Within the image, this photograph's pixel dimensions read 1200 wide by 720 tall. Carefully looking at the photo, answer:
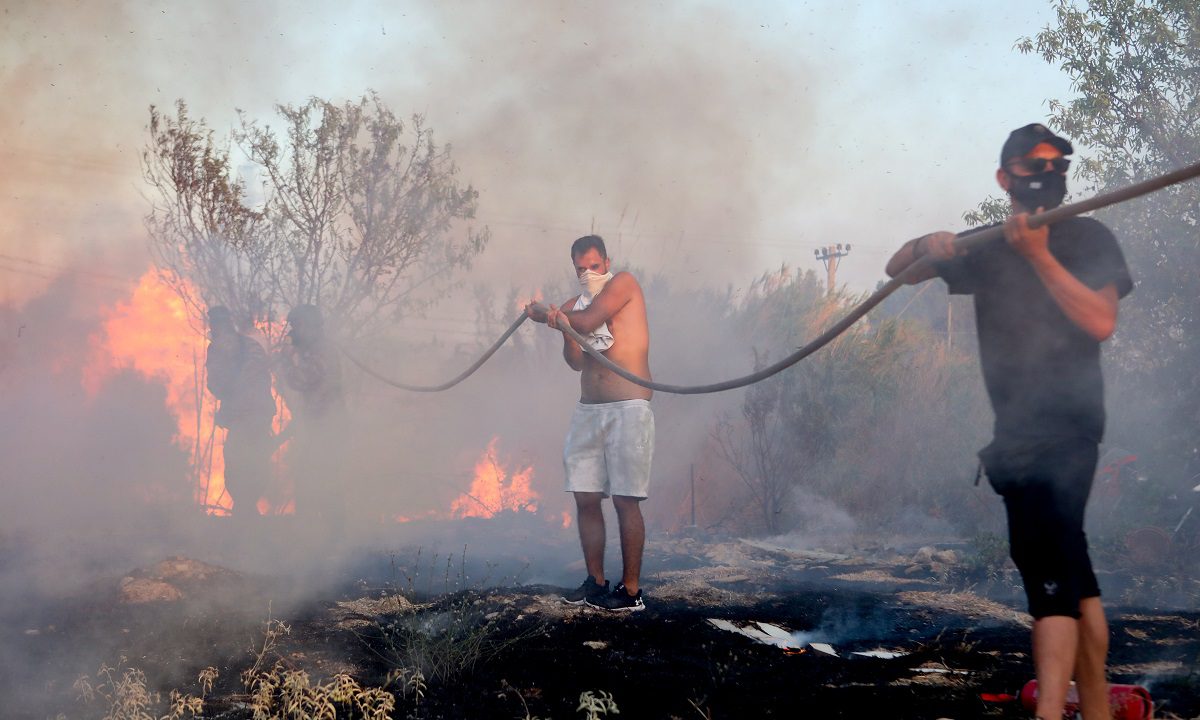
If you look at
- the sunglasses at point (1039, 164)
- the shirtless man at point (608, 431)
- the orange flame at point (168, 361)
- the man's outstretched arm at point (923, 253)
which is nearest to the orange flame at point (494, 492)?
the orange flame at point (168, 361)

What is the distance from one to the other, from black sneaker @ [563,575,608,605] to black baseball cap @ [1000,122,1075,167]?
289 cm

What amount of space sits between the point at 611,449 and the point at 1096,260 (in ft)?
8.76

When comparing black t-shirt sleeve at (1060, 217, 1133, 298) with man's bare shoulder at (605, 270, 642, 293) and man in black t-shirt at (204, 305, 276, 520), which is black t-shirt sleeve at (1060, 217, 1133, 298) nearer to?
man's bare shoulder at (605, 270, 642, 293)

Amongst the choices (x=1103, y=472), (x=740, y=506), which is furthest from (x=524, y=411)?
(x=1103, y=472)

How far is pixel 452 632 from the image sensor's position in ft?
10.8

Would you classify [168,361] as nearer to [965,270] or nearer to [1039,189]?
[965,270]

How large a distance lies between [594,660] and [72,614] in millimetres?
2676

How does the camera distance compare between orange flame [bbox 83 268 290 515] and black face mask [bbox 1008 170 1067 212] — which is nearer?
black face mask [bbox 1008 170 1067 212]

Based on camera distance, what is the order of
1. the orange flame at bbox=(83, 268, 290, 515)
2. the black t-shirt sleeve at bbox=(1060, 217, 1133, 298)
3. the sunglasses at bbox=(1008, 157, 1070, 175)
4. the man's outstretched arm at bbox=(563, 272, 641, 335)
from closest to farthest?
the black t-shirt sleeve at bbox=(1060, 217, 1133, 298)
the sunglasses at bbox=(1008, 157, 1070, 175)
the man's outstretched arm at bbox=(563, 272, 641, 335)
the orange flame at bbox=(83, 268, 290, 515)

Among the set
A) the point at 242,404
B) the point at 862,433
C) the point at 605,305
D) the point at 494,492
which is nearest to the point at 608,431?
the point at 605,305

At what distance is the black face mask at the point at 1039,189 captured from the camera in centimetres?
266

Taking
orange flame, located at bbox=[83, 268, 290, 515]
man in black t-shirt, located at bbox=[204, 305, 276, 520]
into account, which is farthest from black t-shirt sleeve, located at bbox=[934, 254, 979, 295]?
orange flame, located at bbox=[83, 268, 290, 515]

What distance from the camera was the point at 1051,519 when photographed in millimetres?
2463

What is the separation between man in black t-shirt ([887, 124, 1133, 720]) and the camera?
2.39 metres
